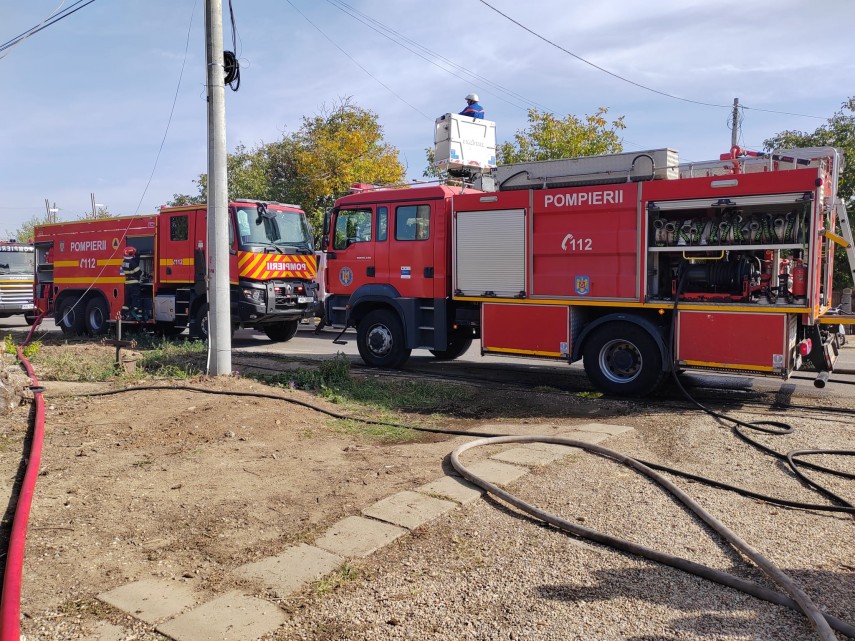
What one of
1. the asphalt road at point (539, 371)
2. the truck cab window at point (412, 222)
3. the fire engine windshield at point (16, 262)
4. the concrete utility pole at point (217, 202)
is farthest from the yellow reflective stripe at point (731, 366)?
the fire engine windshield at point (16, 262)

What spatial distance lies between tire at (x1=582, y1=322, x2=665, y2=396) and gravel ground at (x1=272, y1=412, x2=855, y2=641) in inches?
141

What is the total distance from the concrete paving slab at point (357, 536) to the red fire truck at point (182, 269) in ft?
33.1

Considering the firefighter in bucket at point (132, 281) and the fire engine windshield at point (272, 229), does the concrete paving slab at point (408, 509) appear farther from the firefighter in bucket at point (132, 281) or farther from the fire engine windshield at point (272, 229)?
the firefighter in bucket at point (132, 281)

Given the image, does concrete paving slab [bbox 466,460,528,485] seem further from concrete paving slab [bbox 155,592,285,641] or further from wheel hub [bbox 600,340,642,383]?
wheel hub [bbox 600,340,642,383]

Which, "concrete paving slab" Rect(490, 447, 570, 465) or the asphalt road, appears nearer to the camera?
"concrete paving slab" Rect(490, 447, 570, 465)

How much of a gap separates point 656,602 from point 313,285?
499 inches

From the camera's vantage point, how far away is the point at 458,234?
414 inches

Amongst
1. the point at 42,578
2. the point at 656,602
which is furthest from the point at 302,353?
the point at 656,602

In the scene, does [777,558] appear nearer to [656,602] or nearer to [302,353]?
[656,602]

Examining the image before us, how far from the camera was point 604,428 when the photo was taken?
23.3ft

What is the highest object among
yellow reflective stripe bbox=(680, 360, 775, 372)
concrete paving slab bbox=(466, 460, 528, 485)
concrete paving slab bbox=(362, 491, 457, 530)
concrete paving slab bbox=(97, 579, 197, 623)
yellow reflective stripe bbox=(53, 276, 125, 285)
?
yellow reflective stripe bbox=(53, 276, 125, 285)

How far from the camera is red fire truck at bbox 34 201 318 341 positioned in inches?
551

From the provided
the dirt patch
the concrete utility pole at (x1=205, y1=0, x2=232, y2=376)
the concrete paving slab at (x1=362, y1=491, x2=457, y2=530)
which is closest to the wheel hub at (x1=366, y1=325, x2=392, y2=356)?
the concrete utility pole at (x1=205, y1=0, x2=232, y2=376)

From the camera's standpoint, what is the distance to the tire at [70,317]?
1705 centimetres
